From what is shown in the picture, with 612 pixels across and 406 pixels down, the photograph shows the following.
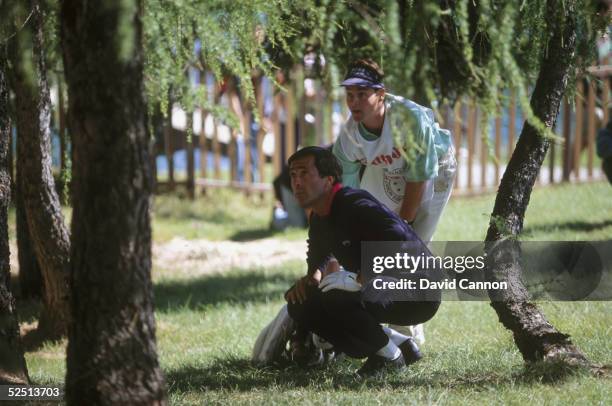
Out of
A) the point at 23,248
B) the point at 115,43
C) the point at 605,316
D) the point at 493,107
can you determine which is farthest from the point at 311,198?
the point at 23,248

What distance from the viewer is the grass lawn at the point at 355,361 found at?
3.62 m

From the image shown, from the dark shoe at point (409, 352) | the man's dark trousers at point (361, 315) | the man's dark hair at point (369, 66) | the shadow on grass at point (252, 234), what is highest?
the man's dark hair at point (369, 66)

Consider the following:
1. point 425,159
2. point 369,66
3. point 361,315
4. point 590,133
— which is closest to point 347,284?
point 361,315

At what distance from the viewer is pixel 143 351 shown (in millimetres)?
2709

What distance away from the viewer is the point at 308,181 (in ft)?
13.1

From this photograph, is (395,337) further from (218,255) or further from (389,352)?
(218,255)

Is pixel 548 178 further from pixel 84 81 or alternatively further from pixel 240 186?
pixel 84 81

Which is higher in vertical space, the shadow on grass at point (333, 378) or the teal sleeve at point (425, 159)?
the teal sleeve at point (425, 159)

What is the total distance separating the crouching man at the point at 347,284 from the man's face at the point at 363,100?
479mm

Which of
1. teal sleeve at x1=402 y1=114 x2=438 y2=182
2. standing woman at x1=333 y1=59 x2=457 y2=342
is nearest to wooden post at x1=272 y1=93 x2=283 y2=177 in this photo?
standing woman at x1=333 y1=59 x2=457 y2=342

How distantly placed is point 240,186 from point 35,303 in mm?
5202

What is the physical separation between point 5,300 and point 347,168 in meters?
1.94

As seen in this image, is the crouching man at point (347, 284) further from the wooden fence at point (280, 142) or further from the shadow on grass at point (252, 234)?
the wooden fence at point (280, 142)

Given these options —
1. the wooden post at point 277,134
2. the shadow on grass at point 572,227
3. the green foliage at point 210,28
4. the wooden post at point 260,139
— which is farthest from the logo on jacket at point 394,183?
the wooden post at point 277,134
